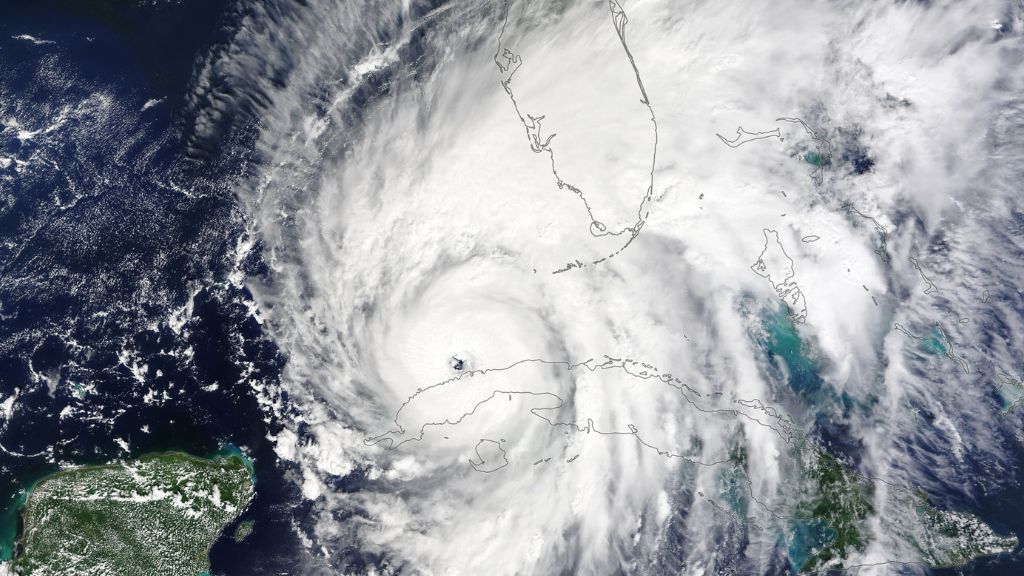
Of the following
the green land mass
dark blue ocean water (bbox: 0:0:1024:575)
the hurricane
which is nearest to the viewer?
the hurricane

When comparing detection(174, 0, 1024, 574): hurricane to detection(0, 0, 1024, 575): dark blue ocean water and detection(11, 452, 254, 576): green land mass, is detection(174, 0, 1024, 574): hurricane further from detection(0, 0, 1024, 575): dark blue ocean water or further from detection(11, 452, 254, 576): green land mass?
detection(11, 452, 254, 576): green land mass

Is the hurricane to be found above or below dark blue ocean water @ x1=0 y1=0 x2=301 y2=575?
below

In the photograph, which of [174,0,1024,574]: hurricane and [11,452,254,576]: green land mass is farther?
[11,452,254,576]: green land mass

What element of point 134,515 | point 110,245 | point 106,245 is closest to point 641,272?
point 110,245

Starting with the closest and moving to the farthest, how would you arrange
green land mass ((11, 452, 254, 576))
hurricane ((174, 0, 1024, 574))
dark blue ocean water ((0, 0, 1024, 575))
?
1. hurricane ((174, 0, 1024, 574))
2. dark blue ocean water ((0, 0, 1024, 575))
3. green land mass ((11, 452, 254, 576))

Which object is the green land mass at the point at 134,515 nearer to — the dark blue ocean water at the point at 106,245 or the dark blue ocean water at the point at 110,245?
the dark blue ocean water at the point at 110,245

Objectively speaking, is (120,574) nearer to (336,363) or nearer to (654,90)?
(336,363)

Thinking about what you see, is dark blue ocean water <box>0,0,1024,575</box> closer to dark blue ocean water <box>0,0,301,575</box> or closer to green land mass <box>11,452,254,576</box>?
dark blue ocean water <box>0,0,301,575</box>

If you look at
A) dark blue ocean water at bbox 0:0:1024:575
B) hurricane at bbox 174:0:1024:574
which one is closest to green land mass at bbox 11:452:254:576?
dark blue ocean water at bbox 0:0:1024:575

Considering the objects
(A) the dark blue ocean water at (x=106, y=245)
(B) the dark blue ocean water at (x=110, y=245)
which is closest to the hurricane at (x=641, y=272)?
(B) the dark blue ocean water at (x=110, y=245)
